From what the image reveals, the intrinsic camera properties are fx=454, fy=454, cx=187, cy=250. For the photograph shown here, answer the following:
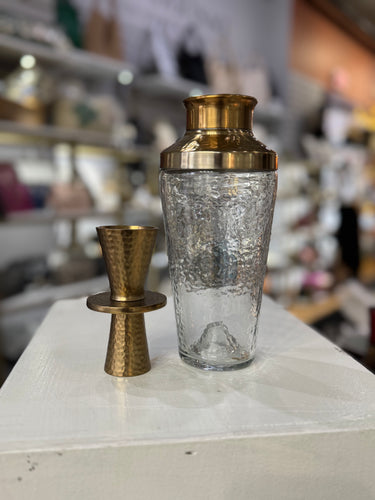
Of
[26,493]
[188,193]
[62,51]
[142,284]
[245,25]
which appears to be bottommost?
[26,493]

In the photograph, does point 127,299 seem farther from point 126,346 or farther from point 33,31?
point 33,31

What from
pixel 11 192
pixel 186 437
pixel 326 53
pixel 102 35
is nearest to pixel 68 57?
pixel 102 35

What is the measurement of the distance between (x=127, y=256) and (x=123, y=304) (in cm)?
6

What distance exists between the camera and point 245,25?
13.4ft

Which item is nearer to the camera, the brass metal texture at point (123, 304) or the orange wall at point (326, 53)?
the brass metal texture at point (123, 304)

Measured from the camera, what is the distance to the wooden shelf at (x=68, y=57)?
2.05 meters

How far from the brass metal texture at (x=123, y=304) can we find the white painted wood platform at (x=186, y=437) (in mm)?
99

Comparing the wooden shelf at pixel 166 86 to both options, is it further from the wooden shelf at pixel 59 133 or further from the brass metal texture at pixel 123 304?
the brass metal texture at pixel 123 304

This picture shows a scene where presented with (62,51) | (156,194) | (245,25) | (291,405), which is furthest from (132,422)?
(245,25)

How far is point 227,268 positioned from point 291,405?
0.65 ft

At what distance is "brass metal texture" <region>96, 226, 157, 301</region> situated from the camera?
58 cm

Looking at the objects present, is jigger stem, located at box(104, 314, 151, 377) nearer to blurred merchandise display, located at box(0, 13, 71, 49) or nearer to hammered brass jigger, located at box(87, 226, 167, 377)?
hammered brass jigger, located at box(87, 226, 167, 377)

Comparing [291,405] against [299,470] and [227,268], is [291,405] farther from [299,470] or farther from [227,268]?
[227,268]

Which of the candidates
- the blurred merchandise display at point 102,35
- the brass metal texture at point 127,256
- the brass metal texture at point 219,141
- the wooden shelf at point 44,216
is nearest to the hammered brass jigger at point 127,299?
the brass metal texture at point 127,256
